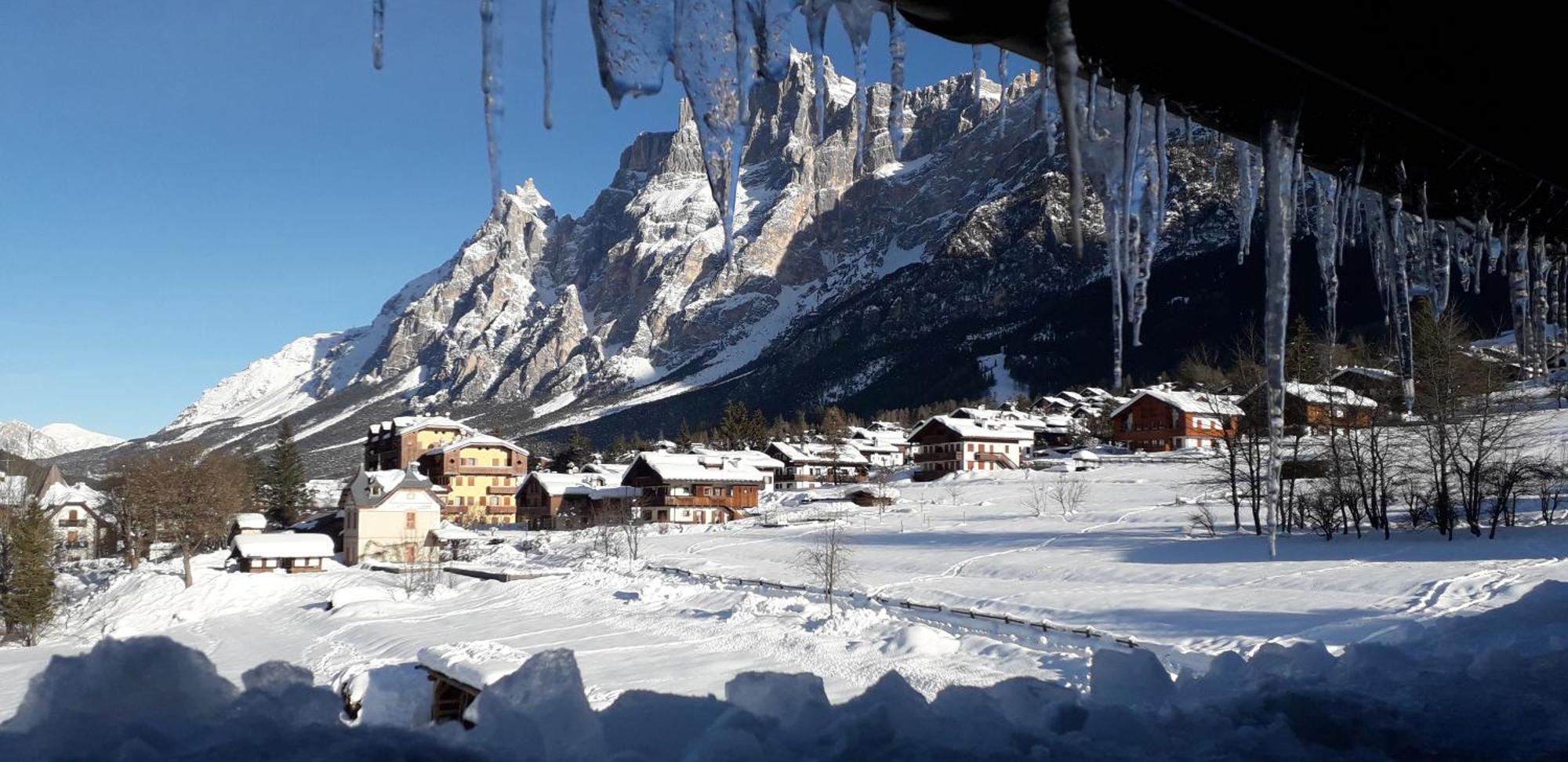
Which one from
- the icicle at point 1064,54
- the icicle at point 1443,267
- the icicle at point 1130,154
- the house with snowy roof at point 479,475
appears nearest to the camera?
the icicle at point 1064,54

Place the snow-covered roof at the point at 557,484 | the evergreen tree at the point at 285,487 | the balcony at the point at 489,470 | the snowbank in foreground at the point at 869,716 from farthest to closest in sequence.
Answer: the evergreen tree at the point at 285,487 → the balcony at the point at 489,470 → the snow-covered roof at the point at 557,484 → the snowbank in foreground at the point at 869,716

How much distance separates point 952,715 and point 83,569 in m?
80.3

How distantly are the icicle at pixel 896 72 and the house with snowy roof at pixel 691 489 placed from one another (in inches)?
Answer: 2574

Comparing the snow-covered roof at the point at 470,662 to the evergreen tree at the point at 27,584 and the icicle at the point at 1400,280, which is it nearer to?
the icicle at the point at 1400,280

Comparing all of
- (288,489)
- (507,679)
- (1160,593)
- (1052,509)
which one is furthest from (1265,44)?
(288,489)

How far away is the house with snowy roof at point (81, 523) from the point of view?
76.4 metres

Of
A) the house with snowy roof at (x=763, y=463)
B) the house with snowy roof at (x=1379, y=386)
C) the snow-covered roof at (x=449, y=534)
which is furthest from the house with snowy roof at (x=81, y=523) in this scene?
the house with snowy roof at (x=1379, y=386)

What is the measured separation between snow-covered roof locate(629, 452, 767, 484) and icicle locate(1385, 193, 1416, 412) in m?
63.0

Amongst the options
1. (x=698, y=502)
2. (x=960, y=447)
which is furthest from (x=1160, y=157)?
(x=960, y=447)

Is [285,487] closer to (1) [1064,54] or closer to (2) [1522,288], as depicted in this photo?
(2) [1522,288]

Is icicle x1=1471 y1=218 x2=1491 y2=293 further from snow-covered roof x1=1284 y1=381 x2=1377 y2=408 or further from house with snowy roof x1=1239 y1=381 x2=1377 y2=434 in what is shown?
snow-covered roof x1=1284 y1=381 x2=1377 y2=408

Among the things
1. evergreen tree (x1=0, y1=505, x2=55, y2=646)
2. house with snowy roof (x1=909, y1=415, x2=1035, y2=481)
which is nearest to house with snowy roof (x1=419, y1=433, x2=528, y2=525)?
house with snowy roof (x1=909, y1=415, x2=1035, y2=481)

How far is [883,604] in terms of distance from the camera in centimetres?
2948

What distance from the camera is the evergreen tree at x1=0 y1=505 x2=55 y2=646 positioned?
117 ft
